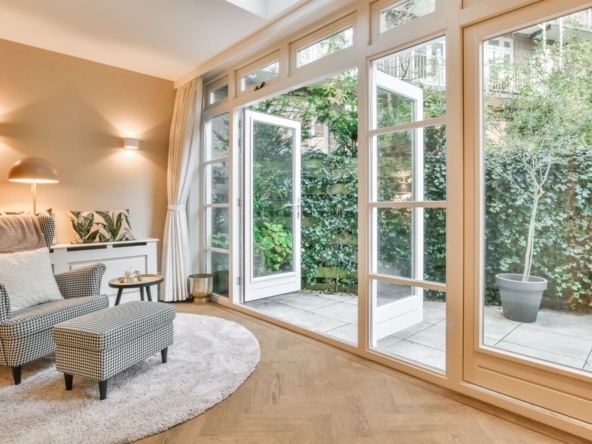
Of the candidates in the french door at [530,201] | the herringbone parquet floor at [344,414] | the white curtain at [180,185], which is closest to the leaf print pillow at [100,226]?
the white curtain at [180,185]

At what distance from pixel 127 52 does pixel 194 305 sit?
2.82 m

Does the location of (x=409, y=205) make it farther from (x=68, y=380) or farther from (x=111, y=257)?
(x=111, y=257)

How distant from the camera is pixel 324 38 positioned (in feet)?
9.57

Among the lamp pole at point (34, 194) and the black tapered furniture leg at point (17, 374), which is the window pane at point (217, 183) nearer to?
the lamp pole at point (34, 194)

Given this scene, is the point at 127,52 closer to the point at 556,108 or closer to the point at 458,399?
the point at 556,108

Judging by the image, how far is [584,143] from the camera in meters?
1.72

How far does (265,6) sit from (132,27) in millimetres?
1208

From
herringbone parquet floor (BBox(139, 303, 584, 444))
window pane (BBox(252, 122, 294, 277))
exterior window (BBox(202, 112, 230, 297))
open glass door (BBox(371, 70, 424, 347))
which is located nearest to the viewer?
herringbone parquet floor (BBox(139, 303, 584, 444))

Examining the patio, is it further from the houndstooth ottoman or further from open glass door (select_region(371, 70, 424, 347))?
the houndstooth ottoman

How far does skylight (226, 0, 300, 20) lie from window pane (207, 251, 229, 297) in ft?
8.21

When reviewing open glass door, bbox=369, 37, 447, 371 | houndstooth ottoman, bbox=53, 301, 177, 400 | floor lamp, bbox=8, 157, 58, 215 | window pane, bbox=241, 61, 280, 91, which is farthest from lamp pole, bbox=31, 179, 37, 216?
open glass door, bbox=369, 37, 447, 371

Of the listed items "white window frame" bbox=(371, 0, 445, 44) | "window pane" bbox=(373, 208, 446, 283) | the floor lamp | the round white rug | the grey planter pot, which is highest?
"white window frame" bbox=(371, 0, 445, 44)

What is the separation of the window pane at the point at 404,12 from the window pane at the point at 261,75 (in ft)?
3.91

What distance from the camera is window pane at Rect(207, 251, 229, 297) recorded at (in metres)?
4.16
